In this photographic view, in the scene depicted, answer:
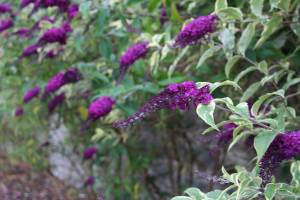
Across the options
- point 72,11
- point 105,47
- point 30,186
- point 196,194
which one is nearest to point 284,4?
point 196,194

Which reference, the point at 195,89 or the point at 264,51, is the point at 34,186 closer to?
the point at 264,51

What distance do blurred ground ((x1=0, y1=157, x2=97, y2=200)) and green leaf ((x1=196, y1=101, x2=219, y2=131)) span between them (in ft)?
10.0

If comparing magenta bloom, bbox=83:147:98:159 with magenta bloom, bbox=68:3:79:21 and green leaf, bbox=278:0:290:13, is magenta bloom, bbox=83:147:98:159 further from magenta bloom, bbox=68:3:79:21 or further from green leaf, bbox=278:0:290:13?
green leaf, bbox=278:0:290:13

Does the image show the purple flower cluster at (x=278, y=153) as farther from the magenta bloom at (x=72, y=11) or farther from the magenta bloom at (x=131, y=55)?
the magenta bloom at (x=72, y=11)

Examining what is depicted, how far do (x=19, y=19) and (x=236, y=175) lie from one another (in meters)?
2.64

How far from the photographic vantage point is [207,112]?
2.39ft

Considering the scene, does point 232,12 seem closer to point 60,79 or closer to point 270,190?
point 270,190

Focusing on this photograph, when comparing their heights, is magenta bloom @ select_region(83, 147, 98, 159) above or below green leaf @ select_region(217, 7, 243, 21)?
below

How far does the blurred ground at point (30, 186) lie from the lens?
3.91 m

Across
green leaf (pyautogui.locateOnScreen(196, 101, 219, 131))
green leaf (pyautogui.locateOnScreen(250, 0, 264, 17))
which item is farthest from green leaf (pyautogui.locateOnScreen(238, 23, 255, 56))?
green leaf (pyautogui.locateOnScreen(196, 101, 219, 131))

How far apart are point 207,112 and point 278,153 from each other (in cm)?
25

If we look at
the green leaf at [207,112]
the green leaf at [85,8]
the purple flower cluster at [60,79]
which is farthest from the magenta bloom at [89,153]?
the green leaf at [207,112]

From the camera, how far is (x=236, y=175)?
2.76 ft

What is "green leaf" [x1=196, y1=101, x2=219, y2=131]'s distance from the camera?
711 mm
